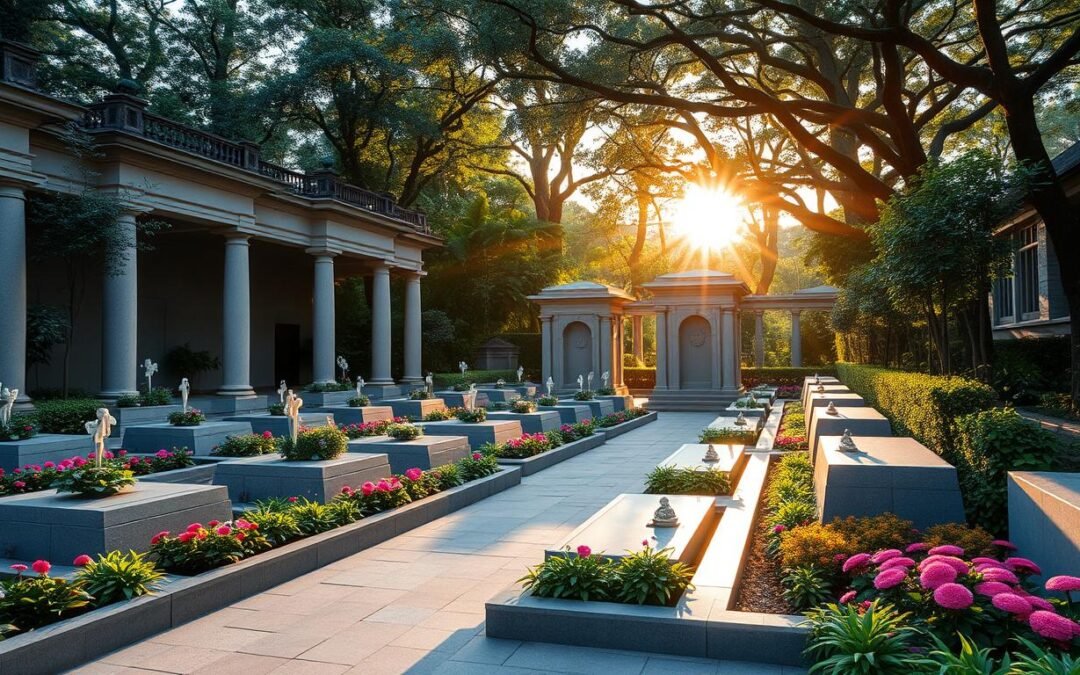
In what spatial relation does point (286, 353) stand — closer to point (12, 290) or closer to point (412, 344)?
point (412, 344)

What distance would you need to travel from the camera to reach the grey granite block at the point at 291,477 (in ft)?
31.9

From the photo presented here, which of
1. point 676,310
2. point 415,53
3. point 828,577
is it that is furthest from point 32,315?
point 676,310

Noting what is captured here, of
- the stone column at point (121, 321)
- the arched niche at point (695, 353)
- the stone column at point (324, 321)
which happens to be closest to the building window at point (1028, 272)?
the arched niche at point (695, 353)

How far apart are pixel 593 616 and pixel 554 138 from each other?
72.9ft

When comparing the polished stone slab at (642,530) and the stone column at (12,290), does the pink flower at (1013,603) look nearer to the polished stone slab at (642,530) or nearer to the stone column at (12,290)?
the polished stone slab at (642,530)

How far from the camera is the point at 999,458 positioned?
280 inches

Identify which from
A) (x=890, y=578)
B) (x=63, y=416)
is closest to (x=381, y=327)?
(x=63, y=416)

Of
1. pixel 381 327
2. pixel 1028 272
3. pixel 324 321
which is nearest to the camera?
pixel 1028 272

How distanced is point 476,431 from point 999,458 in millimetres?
10519

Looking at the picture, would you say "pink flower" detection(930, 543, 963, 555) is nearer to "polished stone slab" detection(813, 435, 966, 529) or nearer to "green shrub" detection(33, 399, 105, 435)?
"polished stone slab" detection(813, 435, 966, 529)

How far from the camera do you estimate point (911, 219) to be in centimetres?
1259

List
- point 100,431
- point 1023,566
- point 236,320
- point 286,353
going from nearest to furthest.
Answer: point 1023,566 → point 100,431 → point 236,320 → point 286,353

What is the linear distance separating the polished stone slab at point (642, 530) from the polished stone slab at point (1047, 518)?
2636mm

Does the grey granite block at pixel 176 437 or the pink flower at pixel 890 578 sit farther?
the grey granite block at pixel 176 437
